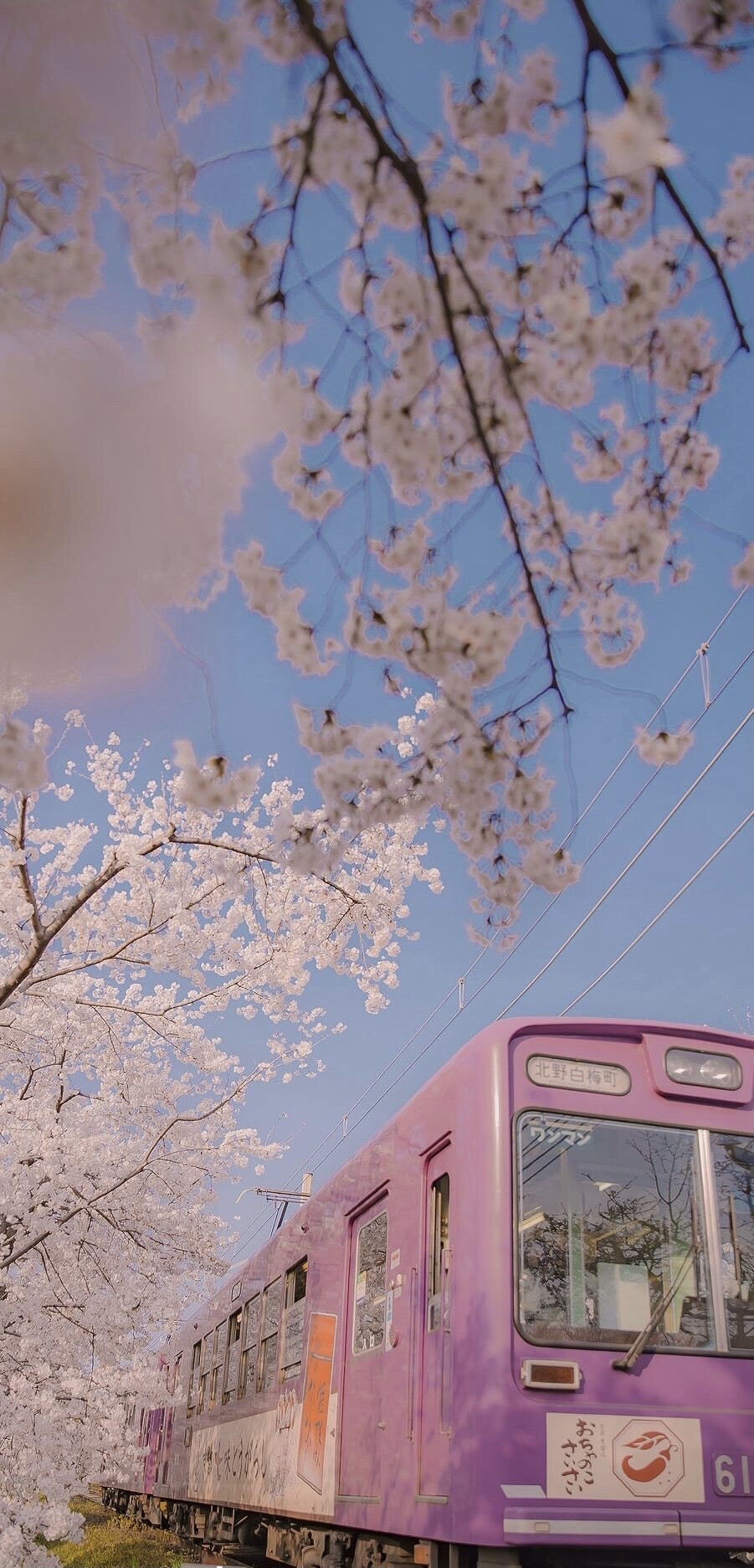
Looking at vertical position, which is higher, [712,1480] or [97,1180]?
[97,1180]

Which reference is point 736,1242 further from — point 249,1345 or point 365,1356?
point 249,1345

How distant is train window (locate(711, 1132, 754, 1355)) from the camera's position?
12.7 ft

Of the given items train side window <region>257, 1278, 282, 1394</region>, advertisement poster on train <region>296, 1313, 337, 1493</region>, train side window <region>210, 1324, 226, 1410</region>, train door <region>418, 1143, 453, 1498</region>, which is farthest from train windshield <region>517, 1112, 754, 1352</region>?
train side window <region>210, 1324, 226, 1410</region>

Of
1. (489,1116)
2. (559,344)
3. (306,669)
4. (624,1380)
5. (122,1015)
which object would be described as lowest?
(624,1380)

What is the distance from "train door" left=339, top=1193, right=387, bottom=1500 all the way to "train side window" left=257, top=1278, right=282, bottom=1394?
6.09ft

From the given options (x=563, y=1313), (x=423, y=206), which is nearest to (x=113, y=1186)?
(x=563, y=1313)

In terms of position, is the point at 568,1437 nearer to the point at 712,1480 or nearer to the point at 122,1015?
the point at 712,1480

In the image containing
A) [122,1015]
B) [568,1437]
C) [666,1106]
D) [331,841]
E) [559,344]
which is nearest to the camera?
[559,344]

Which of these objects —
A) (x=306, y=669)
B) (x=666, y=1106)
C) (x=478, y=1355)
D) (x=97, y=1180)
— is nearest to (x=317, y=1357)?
(x=478, y=1355)

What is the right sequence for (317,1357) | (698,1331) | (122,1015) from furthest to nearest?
(122,1015)
(317,1357)
(698,1331)

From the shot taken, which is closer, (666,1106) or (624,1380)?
(624,1380)

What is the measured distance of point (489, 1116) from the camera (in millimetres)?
4004

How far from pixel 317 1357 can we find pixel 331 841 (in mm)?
2892

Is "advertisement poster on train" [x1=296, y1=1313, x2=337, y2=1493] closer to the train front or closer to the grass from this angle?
the train front
